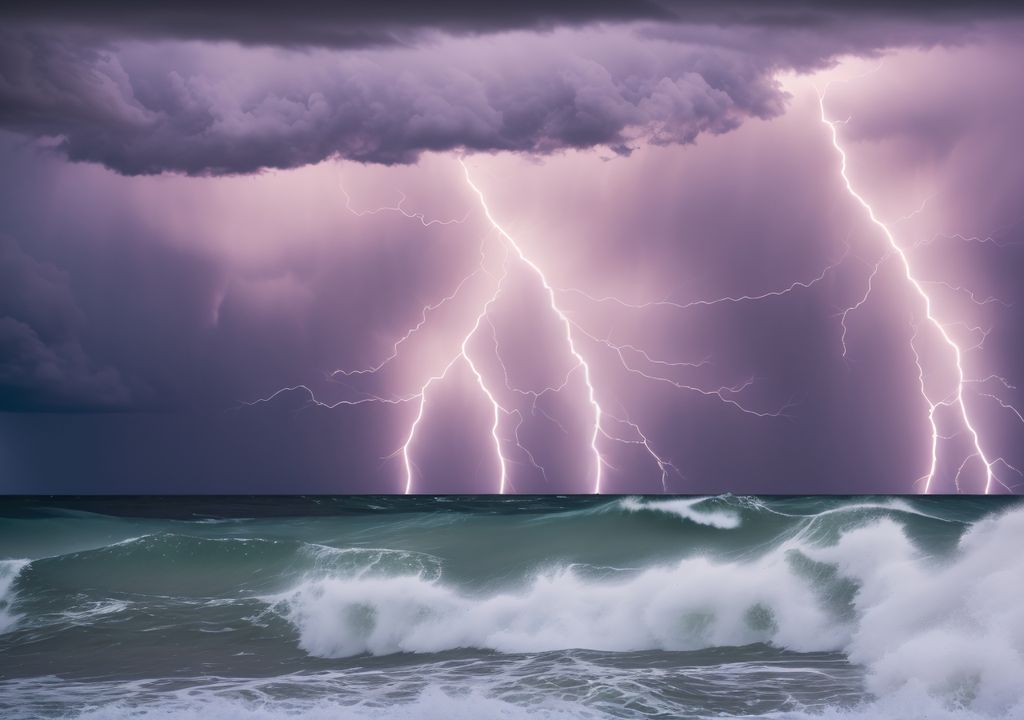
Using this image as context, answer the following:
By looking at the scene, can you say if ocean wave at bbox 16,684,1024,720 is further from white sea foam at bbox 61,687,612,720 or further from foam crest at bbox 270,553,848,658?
foam crest at bbox 270,553,848,658

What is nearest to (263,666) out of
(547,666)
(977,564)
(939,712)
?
(547,666)

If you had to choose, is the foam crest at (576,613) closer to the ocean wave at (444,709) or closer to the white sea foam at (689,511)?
the ocean wave at (444,709)

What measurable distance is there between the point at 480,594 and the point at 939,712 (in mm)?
8057

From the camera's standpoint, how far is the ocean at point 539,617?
1120cm

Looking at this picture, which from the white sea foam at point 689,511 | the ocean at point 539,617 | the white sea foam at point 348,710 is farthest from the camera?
the white sea foam at point 689,511

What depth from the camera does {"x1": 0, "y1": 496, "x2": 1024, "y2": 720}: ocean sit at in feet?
36.8

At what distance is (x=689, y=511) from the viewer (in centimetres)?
2214

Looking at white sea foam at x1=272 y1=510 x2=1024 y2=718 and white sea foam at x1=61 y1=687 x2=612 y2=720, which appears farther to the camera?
white sea foam at x1=272 y1=510 x2=1024 y2=718

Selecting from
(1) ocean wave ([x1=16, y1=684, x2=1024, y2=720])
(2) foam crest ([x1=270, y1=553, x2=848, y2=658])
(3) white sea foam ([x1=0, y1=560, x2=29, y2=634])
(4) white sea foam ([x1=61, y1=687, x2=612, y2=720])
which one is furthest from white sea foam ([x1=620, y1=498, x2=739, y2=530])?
(3) white sea foam ([x1=0, y1=560, x2=29, y2=634])

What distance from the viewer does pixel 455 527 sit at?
22.1 m

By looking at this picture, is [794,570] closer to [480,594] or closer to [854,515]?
[854,515]

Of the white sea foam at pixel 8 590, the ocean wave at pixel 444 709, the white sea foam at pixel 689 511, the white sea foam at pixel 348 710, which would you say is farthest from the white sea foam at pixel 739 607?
the white sea foam at pixel 8 590

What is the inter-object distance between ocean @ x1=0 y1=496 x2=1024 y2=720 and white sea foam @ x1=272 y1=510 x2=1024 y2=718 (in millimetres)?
43

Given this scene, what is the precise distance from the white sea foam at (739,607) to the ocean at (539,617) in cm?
4
